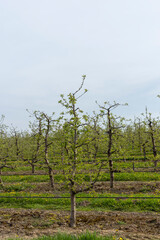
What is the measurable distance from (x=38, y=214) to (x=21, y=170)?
1824cm

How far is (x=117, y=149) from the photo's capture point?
15898mm

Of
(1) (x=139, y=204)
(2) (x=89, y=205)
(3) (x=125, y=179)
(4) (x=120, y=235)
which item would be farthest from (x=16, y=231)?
(3) (x=125, y=179)

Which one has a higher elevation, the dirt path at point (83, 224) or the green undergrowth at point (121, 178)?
the green undergrowth at point (121, 178)

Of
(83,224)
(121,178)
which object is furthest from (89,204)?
(121,178)

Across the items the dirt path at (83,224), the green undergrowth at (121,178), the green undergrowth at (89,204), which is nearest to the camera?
the dirt path at (83,224)

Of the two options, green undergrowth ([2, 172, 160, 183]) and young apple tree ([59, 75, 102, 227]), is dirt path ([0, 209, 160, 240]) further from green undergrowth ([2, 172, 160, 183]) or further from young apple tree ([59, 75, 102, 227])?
green undergrowth ([2, 172, 160, 183])

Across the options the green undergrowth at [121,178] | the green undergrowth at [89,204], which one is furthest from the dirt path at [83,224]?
the green undergrowth at [121,178]

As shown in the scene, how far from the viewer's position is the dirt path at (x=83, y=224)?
24.5 feet


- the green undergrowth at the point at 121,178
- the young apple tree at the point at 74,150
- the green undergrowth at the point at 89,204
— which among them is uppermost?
the young apple tree at the point at 74,150

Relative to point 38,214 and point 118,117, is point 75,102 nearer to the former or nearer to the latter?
point 38,214

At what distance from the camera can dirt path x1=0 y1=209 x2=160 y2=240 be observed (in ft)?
24.5

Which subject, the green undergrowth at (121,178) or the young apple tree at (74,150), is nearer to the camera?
the young apple tree at (74,150)

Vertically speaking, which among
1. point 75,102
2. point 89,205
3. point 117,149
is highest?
point 75,102

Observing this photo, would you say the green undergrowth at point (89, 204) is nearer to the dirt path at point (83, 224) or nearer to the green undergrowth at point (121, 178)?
the dirt path at point (83, 224)
